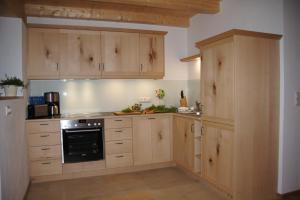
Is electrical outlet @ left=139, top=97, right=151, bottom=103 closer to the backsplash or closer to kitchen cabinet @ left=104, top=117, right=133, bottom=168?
the backsplash

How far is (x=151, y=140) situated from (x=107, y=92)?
115 cm

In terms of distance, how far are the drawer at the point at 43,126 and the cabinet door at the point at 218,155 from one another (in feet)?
6.92

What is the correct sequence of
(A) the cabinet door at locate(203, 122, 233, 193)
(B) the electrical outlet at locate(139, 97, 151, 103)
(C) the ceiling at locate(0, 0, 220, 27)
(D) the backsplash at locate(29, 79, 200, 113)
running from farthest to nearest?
(B) the electrical outlet at locate(139, 97, 151, 103)
(D) the backsplash at locate(29, 79, 200, 113)
(C) the ceiling at locate(0, 0, 220, 27)
(A) the cabinet door at locate(203, 122, 233, 193)

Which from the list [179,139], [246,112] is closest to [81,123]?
[179,139]

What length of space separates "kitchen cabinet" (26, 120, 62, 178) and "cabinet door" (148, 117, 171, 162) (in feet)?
4.76

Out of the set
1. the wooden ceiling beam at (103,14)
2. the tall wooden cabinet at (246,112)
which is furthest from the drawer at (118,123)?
the wooden ceiling beam at (103,14)

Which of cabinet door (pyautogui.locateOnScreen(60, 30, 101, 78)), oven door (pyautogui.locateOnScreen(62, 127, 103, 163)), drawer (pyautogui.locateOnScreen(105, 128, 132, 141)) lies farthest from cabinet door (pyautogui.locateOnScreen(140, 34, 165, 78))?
oven door (pyautogui.locateOnScreen(62, 127, 103, 163))

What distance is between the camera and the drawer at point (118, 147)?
3.54m

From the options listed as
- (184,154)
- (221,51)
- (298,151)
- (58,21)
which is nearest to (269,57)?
(221,51)

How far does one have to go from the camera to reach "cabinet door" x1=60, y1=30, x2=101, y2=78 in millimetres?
3520

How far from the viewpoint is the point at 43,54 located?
344 centimetres

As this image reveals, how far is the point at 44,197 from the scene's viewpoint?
111 inches

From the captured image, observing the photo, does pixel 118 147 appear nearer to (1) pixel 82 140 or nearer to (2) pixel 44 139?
(1) pixel 82 140

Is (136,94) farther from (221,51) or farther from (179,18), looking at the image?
(221,51)
